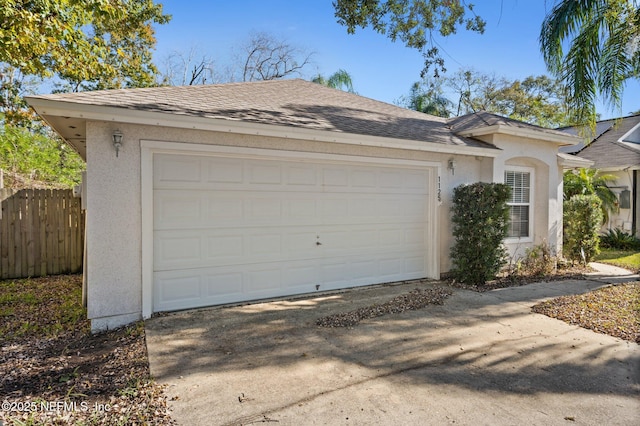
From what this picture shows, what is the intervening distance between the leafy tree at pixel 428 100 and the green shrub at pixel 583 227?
13766 millimetres

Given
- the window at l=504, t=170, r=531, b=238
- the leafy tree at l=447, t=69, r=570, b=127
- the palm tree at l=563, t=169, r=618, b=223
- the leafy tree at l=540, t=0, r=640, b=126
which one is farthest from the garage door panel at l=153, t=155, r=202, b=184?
the leafy tree at l=447, t=69, r=570, b=127

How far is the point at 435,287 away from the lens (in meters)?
7.17

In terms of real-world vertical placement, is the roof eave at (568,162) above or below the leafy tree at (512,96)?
below

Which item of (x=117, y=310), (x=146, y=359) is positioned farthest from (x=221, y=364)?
(x=117, y=310)

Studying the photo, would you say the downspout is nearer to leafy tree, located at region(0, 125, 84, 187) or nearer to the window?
the window

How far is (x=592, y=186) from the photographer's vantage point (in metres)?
13.0

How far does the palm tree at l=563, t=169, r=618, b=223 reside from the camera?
1273 cm

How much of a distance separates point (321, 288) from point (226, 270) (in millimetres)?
1834

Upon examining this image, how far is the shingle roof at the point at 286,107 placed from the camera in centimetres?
535

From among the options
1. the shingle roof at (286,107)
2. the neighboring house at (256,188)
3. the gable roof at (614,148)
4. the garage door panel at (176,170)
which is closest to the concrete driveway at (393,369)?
the neighboring house at (256,188)

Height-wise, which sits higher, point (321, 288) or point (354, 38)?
point (354, 38)

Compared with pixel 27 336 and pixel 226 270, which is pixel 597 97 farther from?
pixel 27 336

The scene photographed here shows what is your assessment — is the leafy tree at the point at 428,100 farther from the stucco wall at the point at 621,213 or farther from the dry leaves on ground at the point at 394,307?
the dry leaves on ground at the point at 394,307

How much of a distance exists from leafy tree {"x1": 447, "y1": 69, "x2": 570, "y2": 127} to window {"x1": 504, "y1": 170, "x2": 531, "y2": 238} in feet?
62.9
